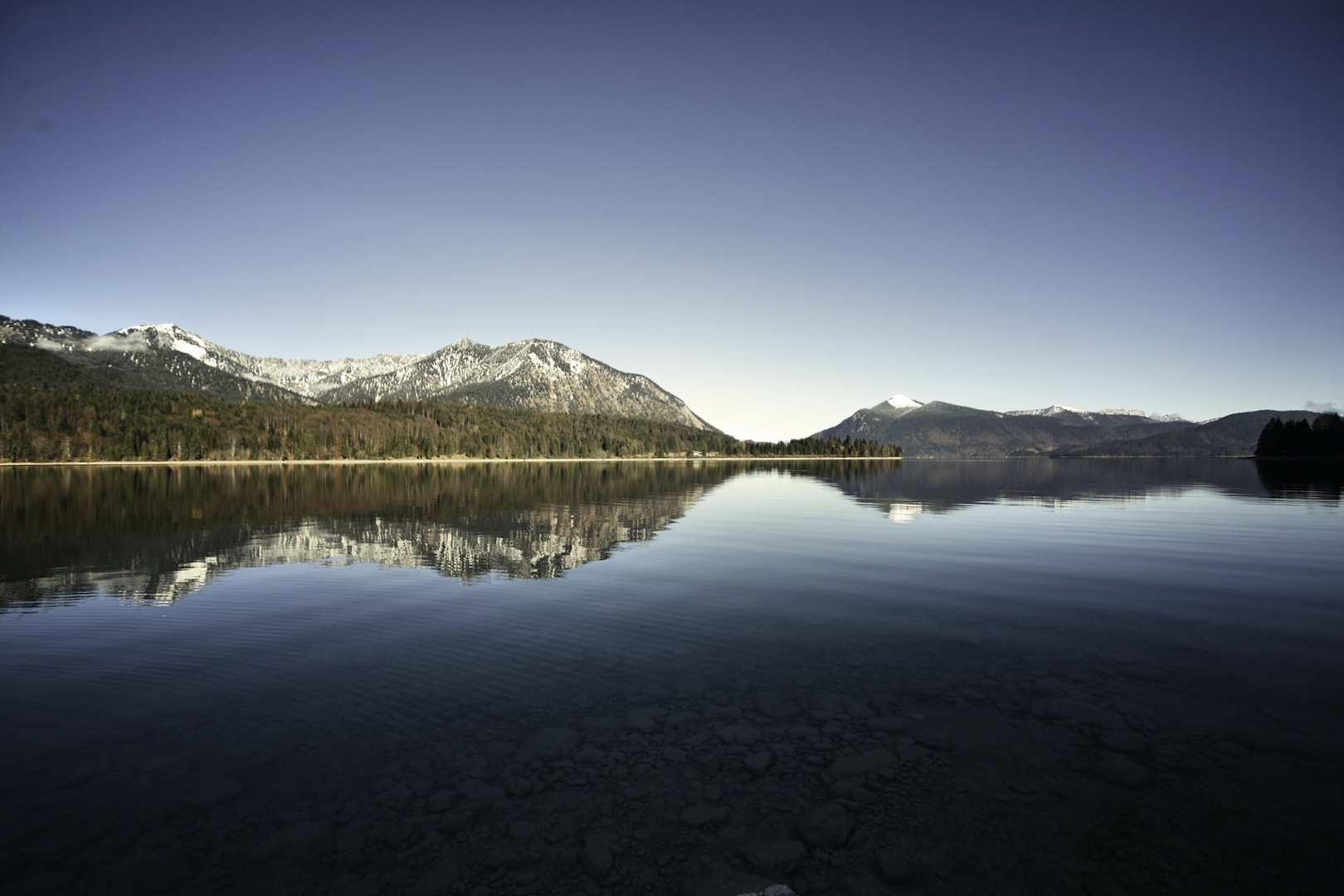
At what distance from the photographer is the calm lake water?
932cm

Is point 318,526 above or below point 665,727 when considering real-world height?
above

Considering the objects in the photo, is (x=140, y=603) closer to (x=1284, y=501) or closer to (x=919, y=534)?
(x=919, y=534)

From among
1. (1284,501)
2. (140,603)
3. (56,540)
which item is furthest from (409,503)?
(1284,501)

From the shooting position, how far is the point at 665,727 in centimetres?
1374

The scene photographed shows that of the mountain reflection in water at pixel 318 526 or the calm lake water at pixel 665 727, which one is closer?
the calm lake water at pixel 665 727

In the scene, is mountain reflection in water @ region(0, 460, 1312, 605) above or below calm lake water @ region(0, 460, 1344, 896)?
above

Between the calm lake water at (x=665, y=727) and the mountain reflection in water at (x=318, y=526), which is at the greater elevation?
the mountain reflection in water at (x=318, y=526)

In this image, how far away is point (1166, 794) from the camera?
11.0 metres

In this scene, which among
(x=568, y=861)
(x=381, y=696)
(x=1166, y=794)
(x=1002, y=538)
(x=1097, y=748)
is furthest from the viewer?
(x=1002, y=538)

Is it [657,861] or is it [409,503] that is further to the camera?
[409,503]

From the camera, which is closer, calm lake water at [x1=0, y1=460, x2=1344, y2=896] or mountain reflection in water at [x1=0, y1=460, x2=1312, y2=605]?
calm lake water at [x1=0, y1=460, x2=1344, y2=896]

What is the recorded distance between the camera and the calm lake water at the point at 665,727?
9.32 meters

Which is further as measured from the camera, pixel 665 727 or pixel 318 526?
pixel 318 526

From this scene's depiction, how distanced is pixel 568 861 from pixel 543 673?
815cm
